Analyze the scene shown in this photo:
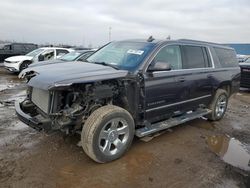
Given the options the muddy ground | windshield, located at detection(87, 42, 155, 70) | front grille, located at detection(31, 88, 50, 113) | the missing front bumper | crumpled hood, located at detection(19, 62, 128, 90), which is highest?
windshield, located at detection(87, 42, 155, 70)

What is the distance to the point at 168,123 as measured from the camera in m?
5.16

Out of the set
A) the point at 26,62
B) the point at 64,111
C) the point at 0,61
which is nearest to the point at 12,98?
the point at 64,111

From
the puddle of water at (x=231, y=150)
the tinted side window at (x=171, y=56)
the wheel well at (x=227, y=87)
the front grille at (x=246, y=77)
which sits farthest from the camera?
the front grille at (x=246, y=77)

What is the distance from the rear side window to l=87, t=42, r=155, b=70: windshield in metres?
2.46

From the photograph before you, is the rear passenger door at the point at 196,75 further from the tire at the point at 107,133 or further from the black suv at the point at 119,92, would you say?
the tire at the point at 107,133

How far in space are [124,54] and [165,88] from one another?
38.2 inches

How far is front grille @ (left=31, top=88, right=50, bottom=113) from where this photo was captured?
4023mm

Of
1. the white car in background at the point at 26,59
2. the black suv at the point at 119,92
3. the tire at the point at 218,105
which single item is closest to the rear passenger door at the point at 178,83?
the black suv at the point at 119,92

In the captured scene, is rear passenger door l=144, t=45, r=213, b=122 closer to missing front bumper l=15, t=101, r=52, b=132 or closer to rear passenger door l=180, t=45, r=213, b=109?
rear passenger door l=180, t=45, r=213, b=109

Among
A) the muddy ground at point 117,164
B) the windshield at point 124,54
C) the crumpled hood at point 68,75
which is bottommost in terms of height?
the muddy ground at point 117,164

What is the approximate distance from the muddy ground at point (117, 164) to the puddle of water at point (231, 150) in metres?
0.14

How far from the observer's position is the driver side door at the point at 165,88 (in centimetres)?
468

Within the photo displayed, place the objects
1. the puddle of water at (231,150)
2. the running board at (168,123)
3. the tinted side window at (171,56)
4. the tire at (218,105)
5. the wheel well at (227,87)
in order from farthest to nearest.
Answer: the wheel well at (227,87) < the tire at (218,105) < the tinted side window at (171,56) < the running board at (168,123) < the puddle of water at (231,150)

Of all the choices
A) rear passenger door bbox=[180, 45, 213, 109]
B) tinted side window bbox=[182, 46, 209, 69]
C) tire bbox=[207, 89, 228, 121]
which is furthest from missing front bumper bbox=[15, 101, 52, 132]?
tire bbox=[207, 89, 228, 121]
